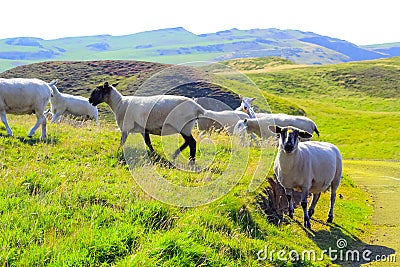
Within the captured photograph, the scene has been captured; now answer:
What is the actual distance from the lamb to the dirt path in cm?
367

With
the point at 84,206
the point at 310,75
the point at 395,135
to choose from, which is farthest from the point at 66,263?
the point at 310,75

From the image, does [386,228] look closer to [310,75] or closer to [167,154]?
[167,154]

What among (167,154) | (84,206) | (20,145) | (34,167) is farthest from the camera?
(167,154)

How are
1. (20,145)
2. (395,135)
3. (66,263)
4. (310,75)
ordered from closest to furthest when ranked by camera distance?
1. (66,263)
2. (20,145)
3. (395,135)
4. (310,75)

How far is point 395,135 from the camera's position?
46.4m

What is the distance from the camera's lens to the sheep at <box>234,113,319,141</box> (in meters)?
20.9

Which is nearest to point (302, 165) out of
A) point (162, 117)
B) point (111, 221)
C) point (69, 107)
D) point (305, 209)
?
point (305, 209)

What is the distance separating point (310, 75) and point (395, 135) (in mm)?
95932

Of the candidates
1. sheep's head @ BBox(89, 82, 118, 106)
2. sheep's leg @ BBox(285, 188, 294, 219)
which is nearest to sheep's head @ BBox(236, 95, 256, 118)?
sheep's head @ BBox(89, 82, 118, 106)

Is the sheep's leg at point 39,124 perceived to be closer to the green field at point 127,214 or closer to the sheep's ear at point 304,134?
the green field at point 127,214

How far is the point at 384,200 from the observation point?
657 inches

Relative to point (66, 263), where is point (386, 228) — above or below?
below

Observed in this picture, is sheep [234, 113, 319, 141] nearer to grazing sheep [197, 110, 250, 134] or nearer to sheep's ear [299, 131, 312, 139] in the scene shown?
grazing sheep [197, 110, 250, 134]

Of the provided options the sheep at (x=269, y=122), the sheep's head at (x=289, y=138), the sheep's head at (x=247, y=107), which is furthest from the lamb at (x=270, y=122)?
the sheep's head at (x=289, y=138)
